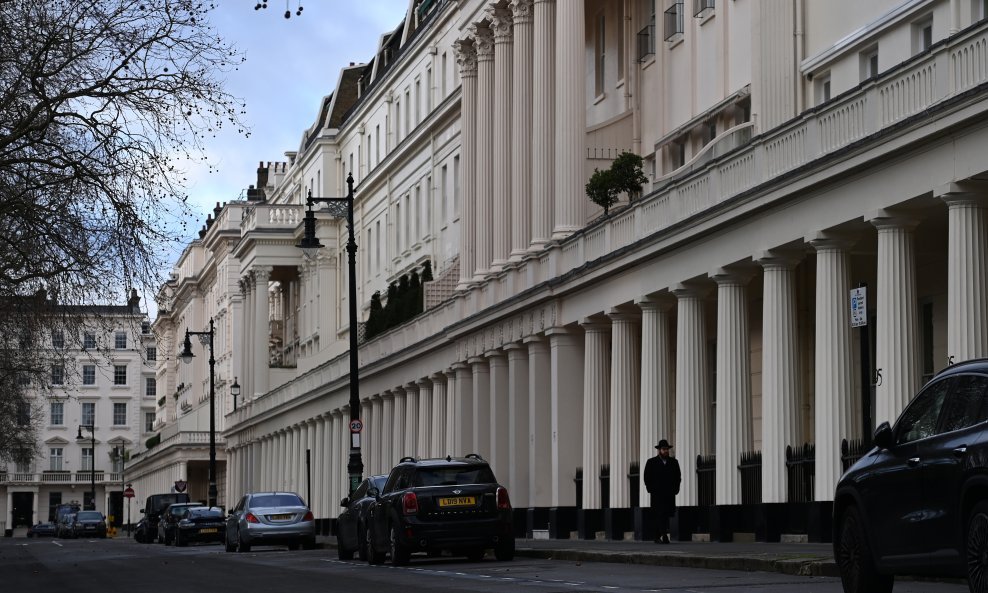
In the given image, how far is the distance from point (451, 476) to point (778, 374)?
6090 mm

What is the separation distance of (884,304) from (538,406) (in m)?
19.2

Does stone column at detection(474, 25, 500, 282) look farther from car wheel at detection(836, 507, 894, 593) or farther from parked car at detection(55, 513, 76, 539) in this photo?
parked car at detection(55, 513, 76, 539)

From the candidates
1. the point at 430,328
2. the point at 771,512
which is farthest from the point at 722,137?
the point at 430,328

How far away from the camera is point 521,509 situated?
147 feet

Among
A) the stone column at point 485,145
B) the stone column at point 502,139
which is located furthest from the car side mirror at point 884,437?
the stone column at point 485,145

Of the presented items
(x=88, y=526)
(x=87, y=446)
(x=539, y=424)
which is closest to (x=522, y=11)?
(x=539, y=424)

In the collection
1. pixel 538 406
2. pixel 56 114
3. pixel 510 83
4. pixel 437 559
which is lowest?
pixel 437 559

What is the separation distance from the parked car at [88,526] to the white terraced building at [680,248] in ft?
113

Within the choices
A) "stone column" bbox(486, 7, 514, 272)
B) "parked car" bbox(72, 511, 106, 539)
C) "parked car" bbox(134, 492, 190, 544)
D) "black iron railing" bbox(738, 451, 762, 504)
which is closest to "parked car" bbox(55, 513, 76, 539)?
"parked car" bbox(72, 511, 106, 539)

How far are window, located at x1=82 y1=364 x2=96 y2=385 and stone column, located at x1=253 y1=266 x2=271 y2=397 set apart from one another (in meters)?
86.4

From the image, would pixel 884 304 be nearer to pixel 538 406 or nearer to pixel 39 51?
pixel 39 51

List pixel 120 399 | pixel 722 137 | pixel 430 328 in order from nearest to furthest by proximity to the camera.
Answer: pixel 722 137 < pixel 430 328 < pixel 120 399

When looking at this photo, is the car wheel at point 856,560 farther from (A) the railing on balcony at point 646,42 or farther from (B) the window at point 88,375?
(B) the window at point 88,375

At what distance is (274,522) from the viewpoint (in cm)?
4416
